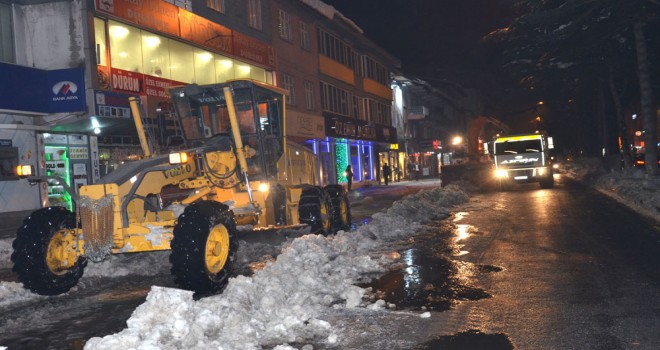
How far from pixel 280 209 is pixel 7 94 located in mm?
9125

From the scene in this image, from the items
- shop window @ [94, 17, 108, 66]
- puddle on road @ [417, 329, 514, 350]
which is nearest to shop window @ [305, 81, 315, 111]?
shop window @ [94, 17, 108, 66]

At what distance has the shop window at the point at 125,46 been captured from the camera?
19.2 metres

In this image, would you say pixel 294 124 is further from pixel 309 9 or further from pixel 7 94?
pixel 7 94

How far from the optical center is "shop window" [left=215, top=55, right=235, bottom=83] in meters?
25.5

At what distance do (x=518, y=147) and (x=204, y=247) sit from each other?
25.4 m

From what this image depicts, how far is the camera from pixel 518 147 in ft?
100

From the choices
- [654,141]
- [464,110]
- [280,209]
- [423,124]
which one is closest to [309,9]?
[654,141]

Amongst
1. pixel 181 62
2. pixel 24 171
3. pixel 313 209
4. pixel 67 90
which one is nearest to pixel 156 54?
pixel 181 62

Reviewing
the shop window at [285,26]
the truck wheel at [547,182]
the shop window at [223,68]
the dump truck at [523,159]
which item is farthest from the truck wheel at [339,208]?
the shop window at [285,26]

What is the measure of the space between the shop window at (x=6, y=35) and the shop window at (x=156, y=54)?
166 inches

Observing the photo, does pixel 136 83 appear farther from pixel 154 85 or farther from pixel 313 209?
pixel 313 209

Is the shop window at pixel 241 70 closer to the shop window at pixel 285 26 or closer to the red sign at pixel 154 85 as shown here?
the shop window at pixel 285 26

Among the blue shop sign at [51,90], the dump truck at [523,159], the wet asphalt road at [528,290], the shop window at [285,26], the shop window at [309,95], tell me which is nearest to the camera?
the wet asphalt road at [528,290]

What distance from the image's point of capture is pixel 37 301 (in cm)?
845
